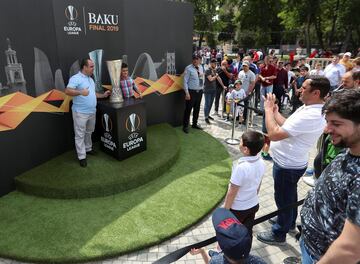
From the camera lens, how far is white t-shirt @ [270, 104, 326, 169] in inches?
115

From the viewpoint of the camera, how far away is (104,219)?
3.99 meters

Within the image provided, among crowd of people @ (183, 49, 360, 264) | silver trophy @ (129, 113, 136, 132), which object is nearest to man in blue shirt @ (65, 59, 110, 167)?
silver trophy @ (129, 113, 136, 132)

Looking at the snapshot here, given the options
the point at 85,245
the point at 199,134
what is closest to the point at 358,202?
the point at 85,245

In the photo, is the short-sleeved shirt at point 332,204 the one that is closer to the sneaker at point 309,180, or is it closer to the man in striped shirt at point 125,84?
the sneaker at point 309,180

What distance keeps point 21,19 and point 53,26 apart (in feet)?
1.76

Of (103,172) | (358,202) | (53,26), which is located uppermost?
A: (53,26)

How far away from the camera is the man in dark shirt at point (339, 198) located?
1.36 m

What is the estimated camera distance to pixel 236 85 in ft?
26.2

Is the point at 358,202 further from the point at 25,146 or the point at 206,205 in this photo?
the point at 25,146

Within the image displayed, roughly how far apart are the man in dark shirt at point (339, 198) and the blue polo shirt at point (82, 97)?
3792mm

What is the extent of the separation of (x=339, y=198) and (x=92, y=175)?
3.88m

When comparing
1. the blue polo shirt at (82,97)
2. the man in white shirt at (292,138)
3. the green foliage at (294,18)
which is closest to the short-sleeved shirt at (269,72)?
the man in white shirt at (292,138)

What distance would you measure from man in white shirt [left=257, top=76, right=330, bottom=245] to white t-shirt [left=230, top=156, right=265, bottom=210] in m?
0.40

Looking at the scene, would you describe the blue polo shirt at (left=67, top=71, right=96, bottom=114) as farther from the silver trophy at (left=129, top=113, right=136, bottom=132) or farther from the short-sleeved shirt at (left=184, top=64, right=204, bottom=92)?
the short-sleeved shirt at (left=184, top=64, right=204, bottom=92)
